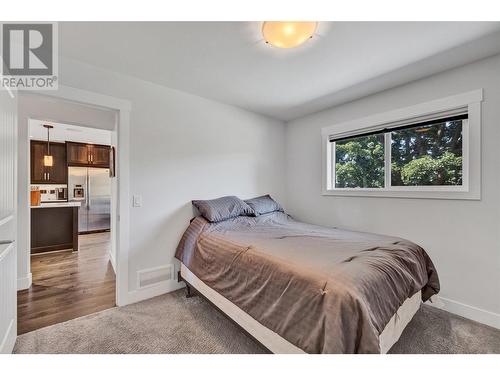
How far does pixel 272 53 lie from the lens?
6.19 feet

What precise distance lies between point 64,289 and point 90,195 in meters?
4.17

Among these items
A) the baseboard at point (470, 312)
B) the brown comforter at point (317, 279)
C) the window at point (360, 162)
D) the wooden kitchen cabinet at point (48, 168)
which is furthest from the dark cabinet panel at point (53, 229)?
the baseboard at point (470, 312)

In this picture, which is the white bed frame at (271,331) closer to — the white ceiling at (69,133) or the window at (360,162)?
the window at (360,162)

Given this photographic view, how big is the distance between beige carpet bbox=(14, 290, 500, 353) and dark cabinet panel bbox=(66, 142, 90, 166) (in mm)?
5297

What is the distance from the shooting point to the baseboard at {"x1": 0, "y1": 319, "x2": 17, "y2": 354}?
4.36 feet

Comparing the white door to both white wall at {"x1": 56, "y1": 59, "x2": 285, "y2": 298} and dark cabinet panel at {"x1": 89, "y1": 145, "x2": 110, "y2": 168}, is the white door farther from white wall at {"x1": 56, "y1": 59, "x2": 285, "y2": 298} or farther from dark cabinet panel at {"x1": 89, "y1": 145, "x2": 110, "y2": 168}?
dark cabinet panel at {"x1": 89, "y1": 145, "x2": 110, "y2": 168}

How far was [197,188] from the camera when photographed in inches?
109

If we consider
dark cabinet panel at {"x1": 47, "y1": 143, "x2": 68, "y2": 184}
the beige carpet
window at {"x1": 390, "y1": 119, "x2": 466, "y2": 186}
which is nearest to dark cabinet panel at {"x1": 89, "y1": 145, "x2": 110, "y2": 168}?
dark cabinet panel at {"x1": 47, "y1": 143, "x2": 68, "y2": 184}

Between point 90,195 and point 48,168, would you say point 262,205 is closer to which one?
point 90,195

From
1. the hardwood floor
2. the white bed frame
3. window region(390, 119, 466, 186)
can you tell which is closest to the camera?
the white bed frame

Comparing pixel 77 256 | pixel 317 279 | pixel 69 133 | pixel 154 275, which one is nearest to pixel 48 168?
pixel 69 133

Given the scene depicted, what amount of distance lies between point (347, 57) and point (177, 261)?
2.69 meters

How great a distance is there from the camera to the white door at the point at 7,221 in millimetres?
1325

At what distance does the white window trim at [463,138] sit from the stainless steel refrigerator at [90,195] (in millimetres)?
6190
